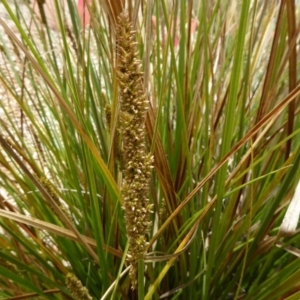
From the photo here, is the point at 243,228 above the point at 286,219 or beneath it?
beneath

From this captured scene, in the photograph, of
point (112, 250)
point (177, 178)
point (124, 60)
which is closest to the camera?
point (124, 60)

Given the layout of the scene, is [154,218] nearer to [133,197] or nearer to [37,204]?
[37,204]

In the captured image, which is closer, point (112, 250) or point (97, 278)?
point (112, 250)

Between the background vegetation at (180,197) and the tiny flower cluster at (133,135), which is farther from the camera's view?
the background vegetation at (180,197)

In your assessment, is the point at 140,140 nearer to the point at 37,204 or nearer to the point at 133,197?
the point at 133,197

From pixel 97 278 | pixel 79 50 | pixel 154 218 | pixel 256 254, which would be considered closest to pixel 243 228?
pixel 256 254

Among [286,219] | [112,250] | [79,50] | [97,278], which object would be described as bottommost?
[97,278]

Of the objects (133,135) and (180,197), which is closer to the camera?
(133,135)

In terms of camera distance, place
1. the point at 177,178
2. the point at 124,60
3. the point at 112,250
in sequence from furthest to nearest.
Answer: the point at 177,178
the point at 112,250
the point at 124,60

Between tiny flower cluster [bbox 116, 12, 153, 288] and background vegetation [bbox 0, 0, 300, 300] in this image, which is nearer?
tiny flower cluster [bbox 116, 12, 153, 288]

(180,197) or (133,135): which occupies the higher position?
(133,135)

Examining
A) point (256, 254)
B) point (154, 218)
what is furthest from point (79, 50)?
point (256, 254)
